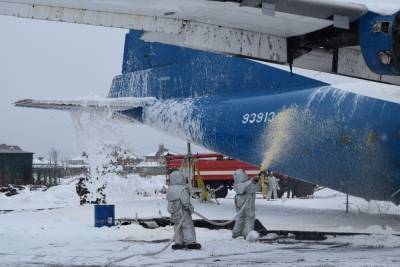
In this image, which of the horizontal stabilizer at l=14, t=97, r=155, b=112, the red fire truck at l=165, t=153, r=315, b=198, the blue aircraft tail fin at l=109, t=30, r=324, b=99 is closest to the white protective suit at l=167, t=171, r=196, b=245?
the blue aircraft tail fin at l=109, t=30, r=324, b=99

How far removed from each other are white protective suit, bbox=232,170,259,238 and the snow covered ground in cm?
29

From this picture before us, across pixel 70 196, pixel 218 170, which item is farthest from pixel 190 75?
pixel 70 196

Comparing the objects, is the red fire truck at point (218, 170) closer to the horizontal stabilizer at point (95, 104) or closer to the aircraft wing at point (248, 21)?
the horizontal stabilizer at point (95, 104)

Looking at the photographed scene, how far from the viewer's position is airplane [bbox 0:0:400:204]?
8344mm

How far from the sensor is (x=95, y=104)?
17688mm

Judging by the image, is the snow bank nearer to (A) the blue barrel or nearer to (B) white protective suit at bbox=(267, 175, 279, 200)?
(B) white protective suit at bbox=(267, 175, 279, 200)

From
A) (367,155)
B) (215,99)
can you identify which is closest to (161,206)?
(215,99)

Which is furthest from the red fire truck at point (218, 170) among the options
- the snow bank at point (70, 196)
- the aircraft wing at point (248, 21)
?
the aircraft wing at point (248, 21)

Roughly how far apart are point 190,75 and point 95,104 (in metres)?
2.87

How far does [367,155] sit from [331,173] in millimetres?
952

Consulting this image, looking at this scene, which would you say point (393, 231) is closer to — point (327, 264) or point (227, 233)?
point (227, 233)

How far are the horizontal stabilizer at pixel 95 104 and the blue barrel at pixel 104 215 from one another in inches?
182

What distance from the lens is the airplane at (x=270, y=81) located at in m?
8.34

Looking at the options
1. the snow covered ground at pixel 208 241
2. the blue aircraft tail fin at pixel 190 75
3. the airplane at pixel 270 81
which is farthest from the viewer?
the blue aircraft tail fin at pixel 190 75
